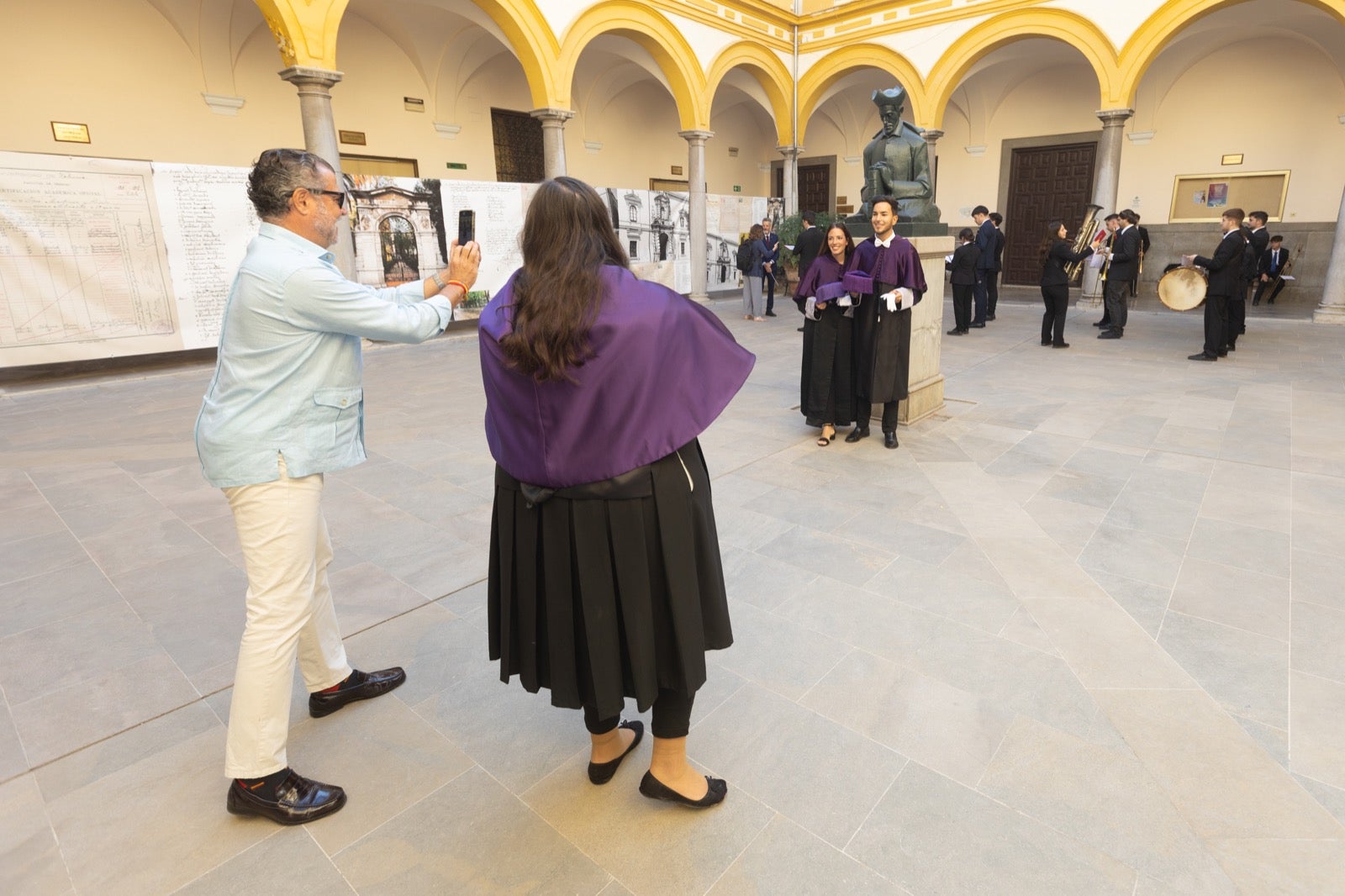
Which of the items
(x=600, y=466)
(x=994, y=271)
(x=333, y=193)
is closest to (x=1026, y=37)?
(x=994, y=271)

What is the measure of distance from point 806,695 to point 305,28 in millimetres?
9385

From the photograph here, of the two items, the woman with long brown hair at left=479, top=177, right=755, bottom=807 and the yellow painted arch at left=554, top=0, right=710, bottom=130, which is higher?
the yellow painted arch at left=554, top=0, right=710, bottom=130

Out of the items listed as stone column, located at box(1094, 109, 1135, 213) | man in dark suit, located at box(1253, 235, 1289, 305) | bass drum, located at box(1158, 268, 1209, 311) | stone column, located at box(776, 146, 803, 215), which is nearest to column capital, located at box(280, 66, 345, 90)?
stone column, located at box(776, 146, 803, 215)

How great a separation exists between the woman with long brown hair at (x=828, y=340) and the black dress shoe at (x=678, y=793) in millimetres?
3676

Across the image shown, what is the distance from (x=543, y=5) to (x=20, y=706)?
1076cm

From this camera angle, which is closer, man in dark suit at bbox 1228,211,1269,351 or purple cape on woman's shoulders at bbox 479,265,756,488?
purple cape on woman's shoulders at bbox 479,265,756,488

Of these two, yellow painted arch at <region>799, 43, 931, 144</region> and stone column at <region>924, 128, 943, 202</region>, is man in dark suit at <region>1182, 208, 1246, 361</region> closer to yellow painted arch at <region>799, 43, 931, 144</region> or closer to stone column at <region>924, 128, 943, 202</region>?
stone column at <region>924, 128, 943, 202</region>

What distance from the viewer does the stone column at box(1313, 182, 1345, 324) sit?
10.6 meters

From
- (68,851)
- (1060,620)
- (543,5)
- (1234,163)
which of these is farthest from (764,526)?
(1234,163)

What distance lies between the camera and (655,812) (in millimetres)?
2076

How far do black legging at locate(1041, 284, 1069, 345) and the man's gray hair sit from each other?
9096 mm

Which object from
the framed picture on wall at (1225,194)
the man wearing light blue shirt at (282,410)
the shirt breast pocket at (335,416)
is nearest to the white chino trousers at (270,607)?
the man wearing light blue shirt at (282,410)

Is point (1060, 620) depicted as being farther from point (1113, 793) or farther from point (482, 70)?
point (482, 70)

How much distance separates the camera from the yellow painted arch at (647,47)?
10992 millimetres
